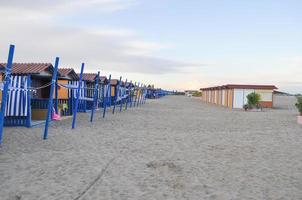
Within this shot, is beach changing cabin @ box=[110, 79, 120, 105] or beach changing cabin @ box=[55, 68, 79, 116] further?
beach changing cabin @ box=[110, 79, 120, 105]

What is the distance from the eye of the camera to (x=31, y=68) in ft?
59.6

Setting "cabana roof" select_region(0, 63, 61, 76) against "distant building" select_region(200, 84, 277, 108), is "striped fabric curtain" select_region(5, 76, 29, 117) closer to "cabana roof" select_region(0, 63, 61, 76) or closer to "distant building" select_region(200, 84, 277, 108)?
"cabana roof" select_region(0, 63, 61, 76)

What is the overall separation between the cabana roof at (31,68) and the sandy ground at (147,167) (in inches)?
140

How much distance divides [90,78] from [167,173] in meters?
23.9

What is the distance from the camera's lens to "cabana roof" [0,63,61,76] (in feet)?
57.0

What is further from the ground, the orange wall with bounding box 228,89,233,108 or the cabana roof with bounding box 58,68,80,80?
the cabana roof with bounding box 58,68,80,80

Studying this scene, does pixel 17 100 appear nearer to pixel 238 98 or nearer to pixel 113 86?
pixel 113 86

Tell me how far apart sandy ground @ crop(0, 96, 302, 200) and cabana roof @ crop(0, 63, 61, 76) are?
11.7 ft

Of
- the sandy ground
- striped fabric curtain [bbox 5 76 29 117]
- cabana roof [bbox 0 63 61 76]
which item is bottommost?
the sandy ground

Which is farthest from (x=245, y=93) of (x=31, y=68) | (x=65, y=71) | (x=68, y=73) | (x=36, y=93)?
(x=31, y=68)

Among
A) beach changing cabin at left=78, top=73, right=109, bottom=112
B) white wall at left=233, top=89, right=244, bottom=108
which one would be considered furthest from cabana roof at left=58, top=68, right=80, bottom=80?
white wall at left=233, top=89, right=244, bottom=108

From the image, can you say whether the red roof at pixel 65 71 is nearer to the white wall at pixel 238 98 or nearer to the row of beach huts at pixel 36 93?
the row of beach huts at pixel 36 93

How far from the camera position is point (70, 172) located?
324 inches

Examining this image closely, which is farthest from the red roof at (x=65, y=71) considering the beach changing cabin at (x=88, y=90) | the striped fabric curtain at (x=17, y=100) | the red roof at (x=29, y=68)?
the striped fabric curtain at (x=17, y=100)
